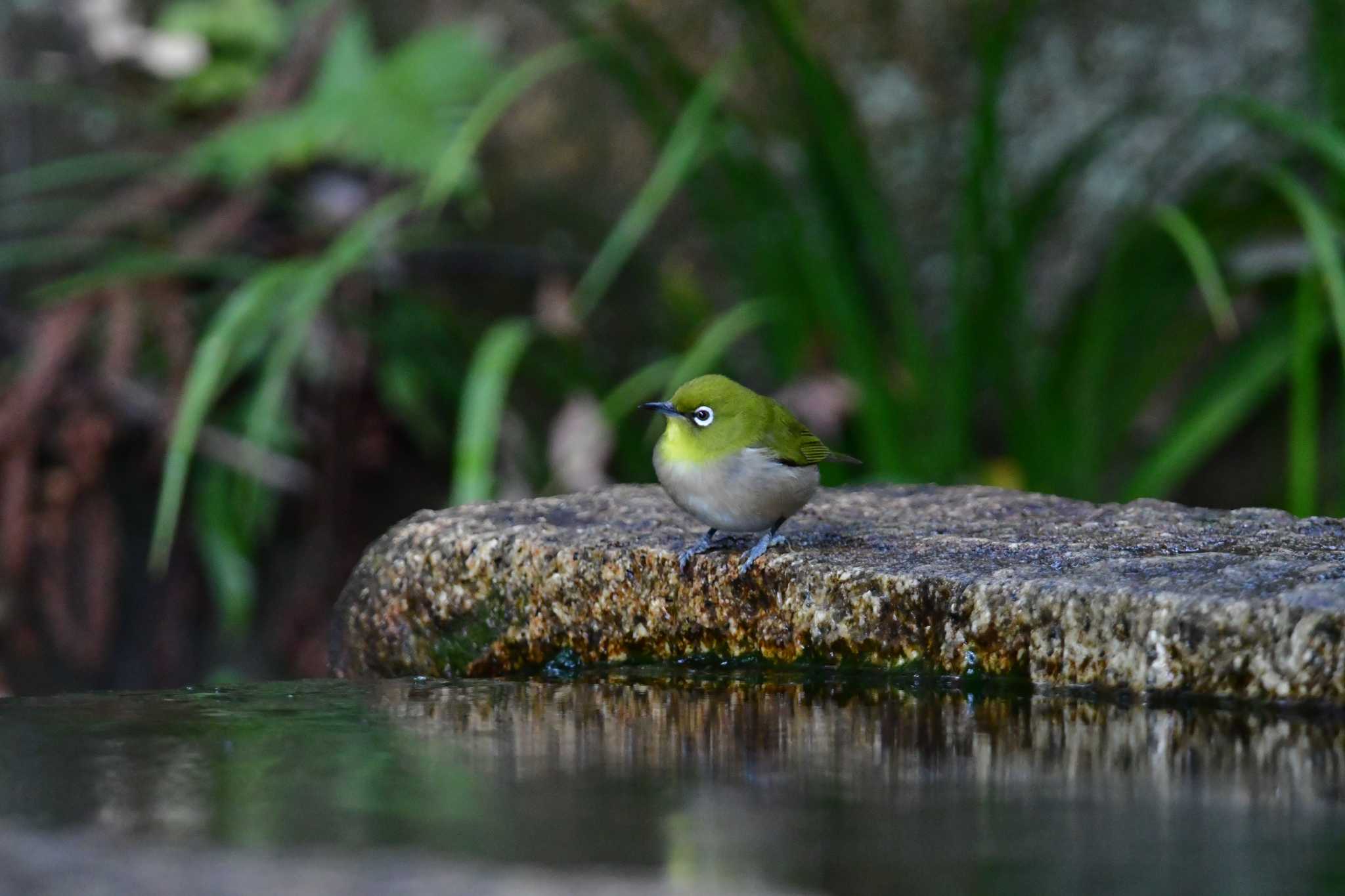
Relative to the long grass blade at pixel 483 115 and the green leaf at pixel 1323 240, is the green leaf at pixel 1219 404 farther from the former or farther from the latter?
the long grass blade at pixel 483 115

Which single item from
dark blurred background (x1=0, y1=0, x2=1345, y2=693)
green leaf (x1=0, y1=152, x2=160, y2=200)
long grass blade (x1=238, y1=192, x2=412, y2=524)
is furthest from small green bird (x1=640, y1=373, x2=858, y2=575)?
green leaf (x1=0, y1=152, x2=160, y2=200)

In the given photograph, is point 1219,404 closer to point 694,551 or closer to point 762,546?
point 762,546

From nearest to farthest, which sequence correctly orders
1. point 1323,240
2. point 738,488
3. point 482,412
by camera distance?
point 738,488 < point 1323,240 < point 482,412

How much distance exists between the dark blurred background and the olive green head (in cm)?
144

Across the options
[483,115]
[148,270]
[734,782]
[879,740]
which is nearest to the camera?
[734,782]

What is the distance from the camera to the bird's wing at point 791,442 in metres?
2.78

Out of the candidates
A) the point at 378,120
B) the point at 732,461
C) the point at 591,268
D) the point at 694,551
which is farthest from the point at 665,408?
the point at 378,120

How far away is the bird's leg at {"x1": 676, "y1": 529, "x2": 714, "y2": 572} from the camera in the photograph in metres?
2.62

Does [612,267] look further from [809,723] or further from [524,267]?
[809,723]

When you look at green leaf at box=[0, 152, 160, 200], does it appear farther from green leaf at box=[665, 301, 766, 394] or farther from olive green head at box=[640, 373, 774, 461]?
olive green head at box=[640, 373, 774, 461]

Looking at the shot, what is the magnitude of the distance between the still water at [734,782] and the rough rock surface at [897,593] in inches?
3.0

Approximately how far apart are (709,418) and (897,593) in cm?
58

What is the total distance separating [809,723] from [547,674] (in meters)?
0.76

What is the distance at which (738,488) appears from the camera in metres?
2.62
